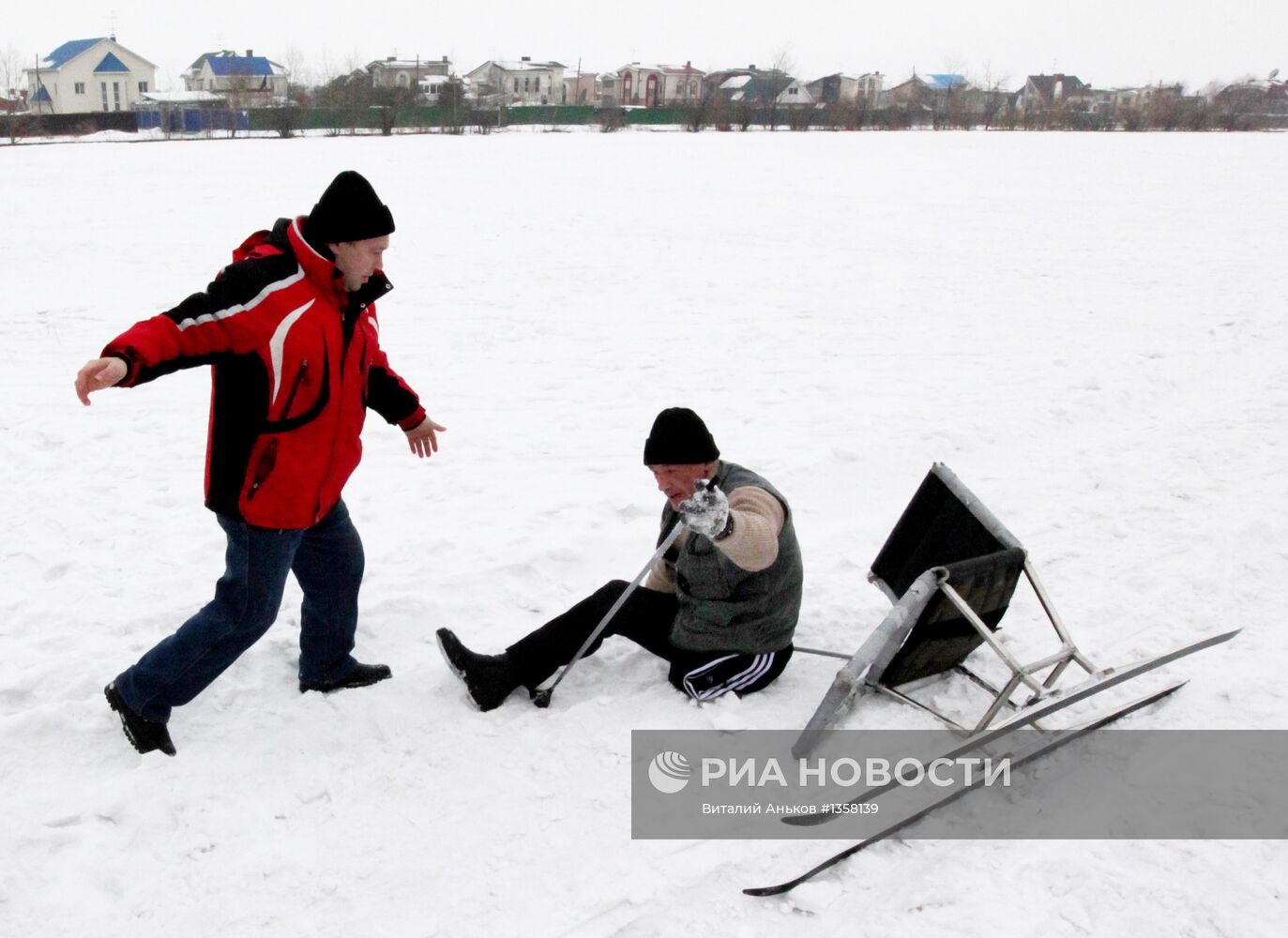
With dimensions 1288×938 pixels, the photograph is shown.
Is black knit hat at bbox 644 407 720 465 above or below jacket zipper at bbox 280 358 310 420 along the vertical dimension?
below

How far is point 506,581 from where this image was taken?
4.48 m

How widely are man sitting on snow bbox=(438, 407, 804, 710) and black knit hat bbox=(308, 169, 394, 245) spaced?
108 cm

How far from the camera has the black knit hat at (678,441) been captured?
3.11 meters

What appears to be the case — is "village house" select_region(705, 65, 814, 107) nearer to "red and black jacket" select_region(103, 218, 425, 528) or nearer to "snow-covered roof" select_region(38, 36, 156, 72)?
"snow-covered roof" select_region(38, 36, 156, 72)

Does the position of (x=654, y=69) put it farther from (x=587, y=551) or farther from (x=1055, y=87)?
(x=587, y=551)

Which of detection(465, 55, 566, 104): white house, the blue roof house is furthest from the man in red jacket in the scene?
detection(465, 55, 566, 104): white house

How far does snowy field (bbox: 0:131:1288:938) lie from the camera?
2715mm

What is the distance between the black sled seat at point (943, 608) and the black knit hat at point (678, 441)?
0.80m

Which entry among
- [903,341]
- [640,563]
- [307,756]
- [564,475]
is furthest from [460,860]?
[903,341]

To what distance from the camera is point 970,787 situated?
304cm

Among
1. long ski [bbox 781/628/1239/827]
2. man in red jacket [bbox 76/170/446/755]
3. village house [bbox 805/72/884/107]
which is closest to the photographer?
man in red jacket [bbox 76/170/446/755]

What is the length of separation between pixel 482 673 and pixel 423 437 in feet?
3.09

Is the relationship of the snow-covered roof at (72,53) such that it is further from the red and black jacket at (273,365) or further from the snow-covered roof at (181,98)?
the red and black jacket at (273,365)

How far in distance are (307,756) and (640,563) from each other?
1938mm
